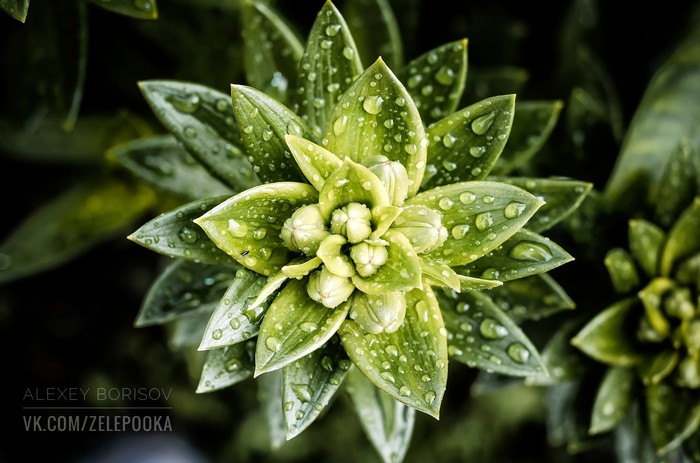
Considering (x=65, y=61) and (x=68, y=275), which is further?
(x=68, y=275)

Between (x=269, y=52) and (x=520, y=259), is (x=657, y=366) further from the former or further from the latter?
(x=269, y=52)

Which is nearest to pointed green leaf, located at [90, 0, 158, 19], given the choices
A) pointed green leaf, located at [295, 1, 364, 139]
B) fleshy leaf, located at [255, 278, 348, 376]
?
pointed green leaf, located at [295, 1, 364, 139]

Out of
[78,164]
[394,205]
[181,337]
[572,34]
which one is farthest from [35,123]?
[572,34]

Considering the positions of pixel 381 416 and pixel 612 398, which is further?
pixel 612 398

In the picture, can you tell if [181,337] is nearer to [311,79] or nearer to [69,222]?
[69,222]

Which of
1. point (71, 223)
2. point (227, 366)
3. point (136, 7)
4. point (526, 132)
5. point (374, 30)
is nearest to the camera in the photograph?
point (227, 366)

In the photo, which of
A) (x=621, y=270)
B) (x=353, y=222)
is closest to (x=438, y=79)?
(x=353, y=222)
